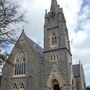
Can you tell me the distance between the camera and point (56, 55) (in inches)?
1278

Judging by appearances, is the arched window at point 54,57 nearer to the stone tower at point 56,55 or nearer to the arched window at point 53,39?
the stone tower at point 56,55

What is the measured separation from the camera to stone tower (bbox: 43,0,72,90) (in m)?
30.4

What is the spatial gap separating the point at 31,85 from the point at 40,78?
195cm

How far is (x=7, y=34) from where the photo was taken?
551 inches

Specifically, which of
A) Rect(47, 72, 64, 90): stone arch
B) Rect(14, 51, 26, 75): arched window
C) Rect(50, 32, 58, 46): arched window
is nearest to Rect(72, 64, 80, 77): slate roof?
Rect(47, 72, 64, 90): stone arch

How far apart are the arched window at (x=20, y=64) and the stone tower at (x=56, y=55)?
4430mm

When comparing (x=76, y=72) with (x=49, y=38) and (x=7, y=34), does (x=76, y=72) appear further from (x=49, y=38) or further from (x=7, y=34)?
(x=7, y=34)

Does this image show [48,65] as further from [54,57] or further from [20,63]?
[20,63]

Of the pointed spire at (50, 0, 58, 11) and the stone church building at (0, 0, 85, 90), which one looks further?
the pointed spire at (50, 0, 58, 11)

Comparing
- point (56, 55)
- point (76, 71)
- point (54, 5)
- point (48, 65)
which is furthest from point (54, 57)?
point (54, 5)

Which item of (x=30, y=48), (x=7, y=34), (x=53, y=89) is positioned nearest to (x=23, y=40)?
(x=30, y=48)

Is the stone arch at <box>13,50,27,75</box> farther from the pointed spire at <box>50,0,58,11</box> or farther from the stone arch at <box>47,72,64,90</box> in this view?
the pointed spire at <box>50,0,58,11</box>

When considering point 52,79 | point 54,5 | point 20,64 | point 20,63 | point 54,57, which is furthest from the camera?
point 54,5

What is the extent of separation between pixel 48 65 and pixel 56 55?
222 centimetres
